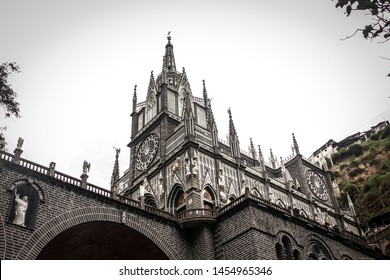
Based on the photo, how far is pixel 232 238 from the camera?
24938mm

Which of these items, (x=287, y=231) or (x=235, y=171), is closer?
(x=287, y=231)

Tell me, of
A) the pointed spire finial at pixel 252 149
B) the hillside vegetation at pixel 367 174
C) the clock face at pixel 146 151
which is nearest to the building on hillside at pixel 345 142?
the hillside vegetation at pixel 367 174

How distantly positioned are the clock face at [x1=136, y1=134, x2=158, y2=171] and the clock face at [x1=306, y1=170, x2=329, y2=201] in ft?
55.9

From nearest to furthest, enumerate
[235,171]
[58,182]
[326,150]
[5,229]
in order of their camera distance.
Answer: [5,229] → [58,182] → [235,171] → [326,150]

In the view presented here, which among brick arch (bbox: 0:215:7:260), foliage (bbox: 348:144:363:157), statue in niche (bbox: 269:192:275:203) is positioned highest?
foliage (bbox: 348:144:363:157)

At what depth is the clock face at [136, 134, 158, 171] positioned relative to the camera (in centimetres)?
3709

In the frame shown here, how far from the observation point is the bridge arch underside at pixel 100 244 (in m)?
22.5

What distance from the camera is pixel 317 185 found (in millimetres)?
44156

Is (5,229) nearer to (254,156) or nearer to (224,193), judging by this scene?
(224,193)

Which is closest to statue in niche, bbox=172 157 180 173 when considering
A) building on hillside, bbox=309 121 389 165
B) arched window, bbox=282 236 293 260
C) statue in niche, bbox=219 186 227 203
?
statue in niche, bbox=219 186 227 203

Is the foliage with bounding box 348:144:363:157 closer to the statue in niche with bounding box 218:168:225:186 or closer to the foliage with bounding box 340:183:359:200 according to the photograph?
the foliage with bounding box 340:183:359:200

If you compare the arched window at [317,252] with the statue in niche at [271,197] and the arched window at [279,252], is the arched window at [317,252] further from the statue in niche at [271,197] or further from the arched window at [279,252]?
the statue in niche at [271,197]
